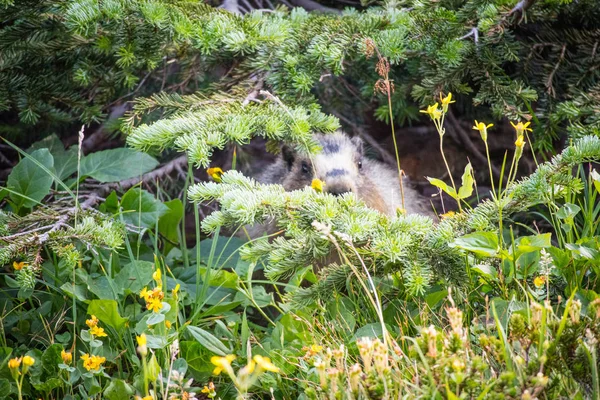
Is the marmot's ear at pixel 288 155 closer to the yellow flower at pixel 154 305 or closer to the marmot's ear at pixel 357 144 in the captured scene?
the marmot's ear at pixel 357 144

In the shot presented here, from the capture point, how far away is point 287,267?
8.57ft

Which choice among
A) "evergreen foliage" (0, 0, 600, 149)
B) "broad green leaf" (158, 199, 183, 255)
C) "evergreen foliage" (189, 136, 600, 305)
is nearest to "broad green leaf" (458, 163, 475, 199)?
"evergreen foliage" (189, 136, 600, 305)

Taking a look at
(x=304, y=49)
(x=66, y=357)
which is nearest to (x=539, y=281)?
(x=304, y=49)

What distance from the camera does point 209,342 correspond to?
270cm

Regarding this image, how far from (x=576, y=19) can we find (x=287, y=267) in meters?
2.34

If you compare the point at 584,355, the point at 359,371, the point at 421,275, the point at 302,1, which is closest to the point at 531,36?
the point at 302,1

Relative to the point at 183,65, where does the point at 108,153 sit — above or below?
below

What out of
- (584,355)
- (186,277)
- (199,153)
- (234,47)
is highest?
(234,47)

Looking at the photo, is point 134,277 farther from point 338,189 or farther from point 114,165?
point 338,189

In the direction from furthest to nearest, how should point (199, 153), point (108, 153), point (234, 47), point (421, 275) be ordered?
1. point (108, 153)
2. point (234, 47)
3. point (199, 153)
4. point (421, 275)

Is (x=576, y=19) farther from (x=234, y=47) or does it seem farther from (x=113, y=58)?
(x=113, y=58)

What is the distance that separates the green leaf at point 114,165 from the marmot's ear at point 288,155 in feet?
4.08

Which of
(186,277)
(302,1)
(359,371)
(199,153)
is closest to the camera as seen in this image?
(359,371)

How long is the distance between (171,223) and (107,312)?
1.23 m
